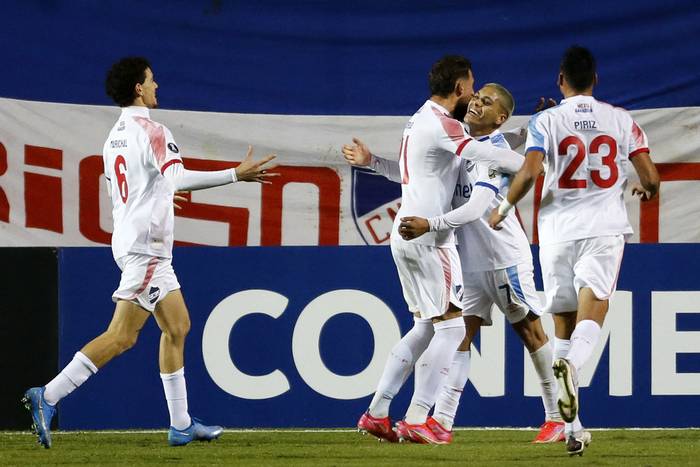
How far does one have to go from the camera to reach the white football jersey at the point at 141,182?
744 cm

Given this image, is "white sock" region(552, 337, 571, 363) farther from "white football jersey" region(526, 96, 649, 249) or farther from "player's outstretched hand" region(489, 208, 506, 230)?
"player's outstretched hand" region(489, 208, 506, 230)

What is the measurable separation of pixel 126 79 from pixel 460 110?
1.84 metres

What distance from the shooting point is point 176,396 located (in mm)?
7582

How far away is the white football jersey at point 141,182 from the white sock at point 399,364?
4.19ft

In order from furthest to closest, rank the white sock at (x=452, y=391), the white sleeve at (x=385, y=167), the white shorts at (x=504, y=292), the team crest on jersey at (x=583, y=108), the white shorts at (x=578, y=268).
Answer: the white sleeve at (x=385, y=167) < the white shorts at (x=504, y=292) < the white sock at (x=452, y=391) < the team crest on jersey at (x=583, y=108) < the white shorts at (x=578, y=268)

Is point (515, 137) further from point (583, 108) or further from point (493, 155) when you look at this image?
point (583, 108)

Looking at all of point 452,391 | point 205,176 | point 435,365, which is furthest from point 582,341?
point 205,176

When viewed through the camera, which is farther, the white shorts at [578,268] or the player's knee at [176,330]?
the player's knee at [176,330]

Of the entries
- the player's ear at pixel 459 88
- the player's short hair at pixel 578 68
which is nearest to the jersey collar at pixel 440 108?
the player's ear at pixel 459 88

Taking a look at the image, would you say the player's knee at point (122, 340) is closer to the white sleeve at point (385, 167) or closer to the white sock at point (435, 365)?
the white sock at point (435, 365)

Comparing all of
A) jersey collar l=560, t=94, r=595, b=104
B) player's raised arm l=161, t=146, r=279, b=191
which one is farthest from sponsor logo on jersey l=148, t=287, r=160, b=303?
jersey collar l=560, t=94, r=595, b=104

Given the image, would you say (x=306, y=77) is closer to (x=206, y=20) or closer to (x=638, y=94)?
(x=206, y=20)

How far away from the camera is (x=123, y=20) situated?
9.69m

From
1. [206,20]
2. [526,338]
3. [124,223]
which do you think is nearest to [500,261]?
[526,338]
